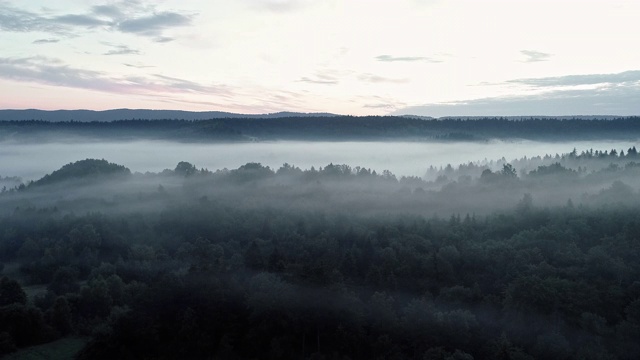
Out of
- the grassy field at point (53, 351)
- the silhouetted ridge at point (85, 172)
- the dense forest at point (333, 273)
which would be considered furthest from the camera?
the silhouetted ridge at point (85, 172)

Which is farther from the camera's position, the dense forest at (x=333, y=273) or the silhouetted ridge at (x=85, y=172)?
the silhouetted ridge at (x=85, y=172)

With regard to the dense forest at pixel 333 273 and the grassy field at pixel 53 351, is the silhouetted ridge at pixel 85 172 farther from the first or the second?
the grassy field at pixel 53 351

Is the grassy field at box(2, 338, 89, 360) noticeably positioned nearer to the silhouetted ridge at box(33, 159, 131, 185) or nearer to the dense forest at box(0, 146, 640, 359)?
the dense forest at box(0, 146, 640, 359)

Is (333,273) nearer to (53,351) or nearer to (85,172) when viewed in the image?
(53,351)

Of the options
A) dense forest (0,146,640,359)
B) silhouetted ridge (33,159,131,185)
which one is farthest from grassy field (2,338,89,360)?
silhouetted ridge (33,159,131,185)

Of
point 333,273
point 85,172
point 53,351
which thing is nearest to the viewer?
point 53,351

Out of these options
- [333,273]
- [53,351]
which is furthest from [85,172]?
[333,273]

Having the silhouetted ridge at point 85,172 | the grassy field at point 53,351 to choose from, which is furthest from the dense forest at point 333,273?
the silhouetted ridge at point 85,172
